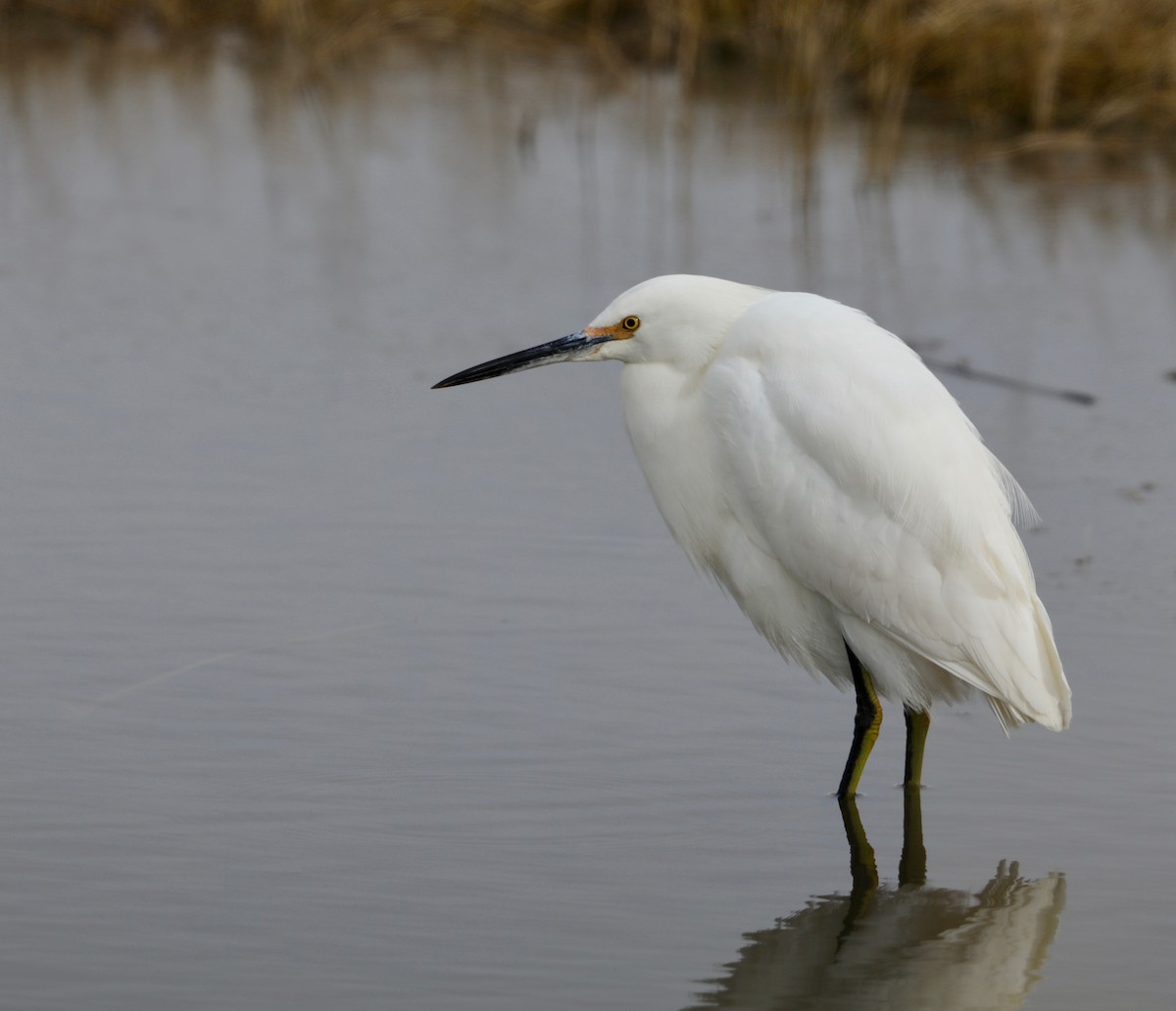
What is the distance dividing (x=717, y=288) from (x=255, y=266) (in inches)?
153

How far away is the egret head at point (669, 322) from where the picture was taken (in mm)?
3666

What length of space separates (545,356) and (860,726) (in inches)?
38.7

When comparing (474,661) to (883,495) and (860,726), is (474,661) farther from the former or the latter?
(883,495)

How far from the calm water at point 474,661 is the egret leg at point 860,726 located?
0.06 meters

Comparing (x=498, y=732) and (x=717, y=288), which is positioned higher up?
(x=717, y=288)

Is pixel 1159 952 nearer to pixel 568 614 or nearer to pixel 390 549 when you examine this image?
pixel 568 614

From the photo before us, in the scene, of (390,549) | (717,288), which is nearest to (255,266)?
(390,549)

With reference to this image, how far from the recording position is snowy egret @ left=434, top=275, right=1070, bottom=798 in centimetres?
346

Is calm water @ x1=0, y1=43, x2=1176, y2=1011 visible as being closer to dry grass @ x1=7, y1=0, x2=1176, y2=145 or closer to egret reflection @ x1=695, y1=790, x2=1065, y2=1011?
egret reflection @ x1=695, y1=790, x2=1065, y2=1011

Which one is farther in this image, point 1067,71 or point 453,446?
point 1067,71

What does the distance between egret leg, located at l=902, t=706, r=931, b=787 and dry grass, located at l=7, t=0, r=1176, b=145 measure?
5.36m

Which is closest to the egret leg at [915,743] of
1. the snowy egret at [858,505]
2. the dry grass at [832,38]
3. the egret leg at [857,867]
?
the snowy egret at [858,505]

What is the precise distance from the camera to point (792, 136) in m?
9.61

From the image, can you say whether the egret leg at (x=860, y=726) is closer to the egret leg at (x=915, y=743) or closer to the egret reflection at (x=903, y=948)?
the egret leg at (x=915, y=743)
